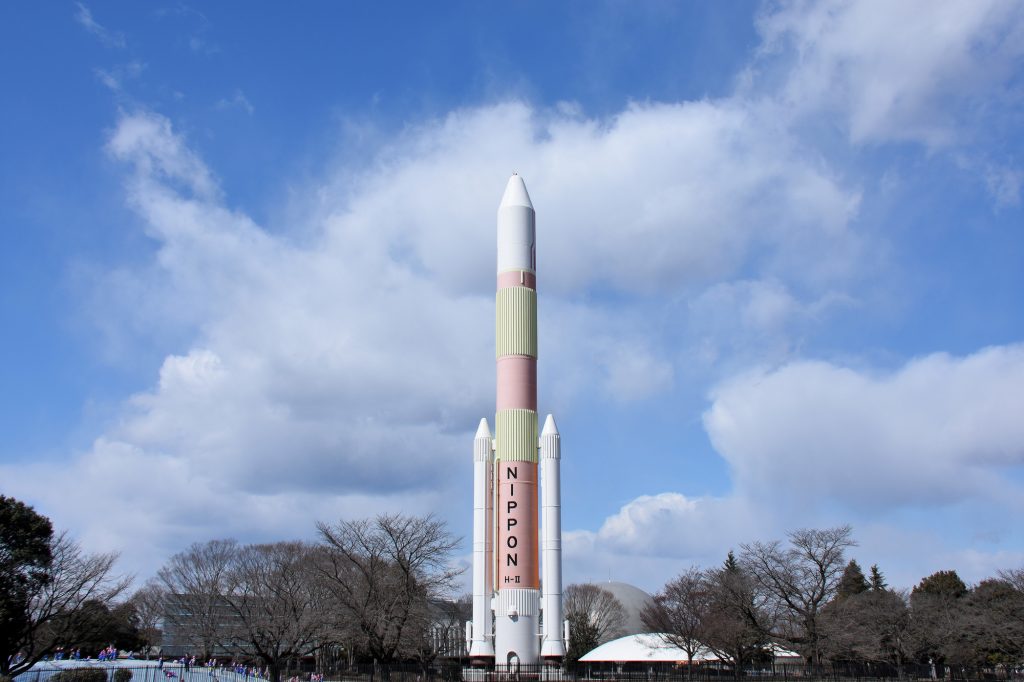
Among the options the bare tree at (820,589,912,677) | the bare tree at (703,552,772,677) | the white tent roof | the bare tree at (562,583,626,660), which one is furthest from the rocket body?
the bare tree at (562,583,626,660)

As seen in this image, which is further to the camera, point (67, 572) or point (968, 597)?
point (968, 597)

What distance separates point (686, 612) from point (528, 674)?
99.0ft

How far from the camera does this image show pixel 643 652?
78750 mm

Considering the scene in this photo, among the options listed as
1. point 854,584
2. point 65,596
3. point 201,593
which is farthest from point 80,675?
point 854,584

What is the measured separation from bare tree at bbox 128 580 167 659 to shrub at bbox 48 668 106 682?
170ft

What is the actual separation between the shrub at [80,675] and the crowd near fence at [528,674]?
0.10 metres

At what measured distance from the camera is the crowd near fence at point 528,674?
Answer: 42250 millimetres

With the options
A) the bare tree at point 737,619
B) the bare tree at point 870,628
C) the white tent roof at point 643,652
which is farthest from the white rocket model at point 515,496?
the white tent roof at point 643,652

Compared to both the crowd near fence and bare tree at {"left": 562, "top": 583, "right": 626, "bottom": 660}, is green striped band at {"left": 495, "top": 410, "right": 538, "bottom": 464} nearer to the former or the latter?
the crowd near fence

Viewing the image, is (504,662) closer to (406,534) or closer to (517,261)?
(406,534)

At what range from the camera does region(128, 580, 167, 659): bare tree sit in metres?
85.3

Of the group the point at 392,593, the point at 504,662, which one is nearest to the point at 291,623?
the point at 392,593

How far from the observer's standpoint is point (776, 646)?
66.4 metres

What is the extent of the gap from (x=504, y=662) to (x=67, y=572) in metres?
23.0
